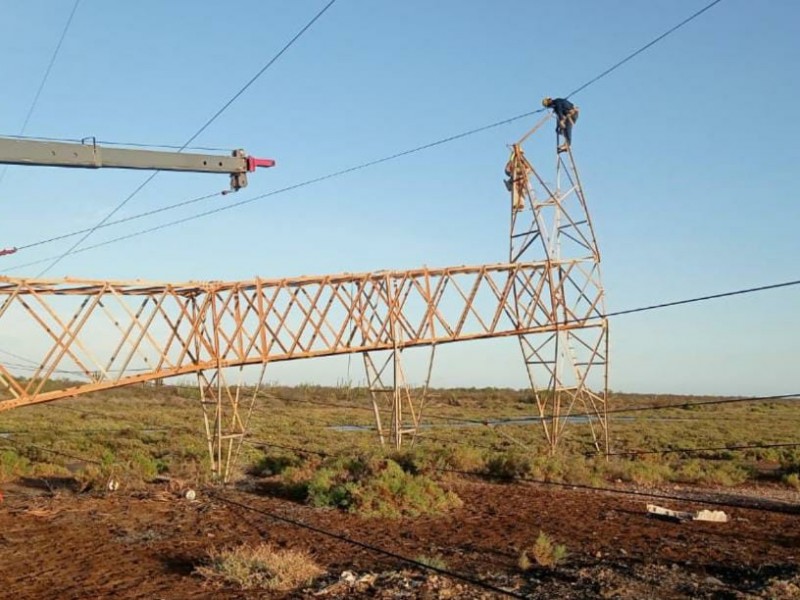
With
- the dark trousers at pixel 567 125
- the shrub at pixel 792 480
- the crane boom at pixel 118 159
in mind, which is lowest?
the shrub at pixel 792 480

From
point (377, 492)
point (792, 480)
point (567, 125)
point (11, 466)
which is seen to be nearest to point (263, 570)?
point (377, 492)

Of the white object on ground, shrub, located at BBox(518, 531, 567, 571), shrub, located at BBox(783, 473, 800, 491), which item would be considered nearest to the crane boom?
shrub, located at BBox(518, 531, 567, 571)

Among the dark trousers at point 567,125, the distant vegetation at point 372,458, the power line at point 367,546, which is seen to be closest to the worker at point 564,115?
the dark trousers at point 567,125

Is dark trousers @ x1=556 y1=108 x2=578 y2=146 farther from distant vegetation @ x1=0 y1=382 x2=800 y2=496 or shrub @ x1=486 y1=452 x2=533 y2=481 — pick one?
shrub @ x1=486 y1=452 x2=533 y2=481

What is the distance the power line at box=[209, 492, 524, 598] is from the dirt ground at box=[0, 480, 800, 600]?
11 cm

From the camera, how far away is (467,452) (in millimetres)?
25000

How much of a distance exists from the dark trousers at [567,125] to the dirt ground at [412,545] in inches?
472

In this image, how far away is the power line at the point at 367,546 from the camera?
9829 millimetres

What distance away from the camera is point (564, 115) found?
26906 millimetres

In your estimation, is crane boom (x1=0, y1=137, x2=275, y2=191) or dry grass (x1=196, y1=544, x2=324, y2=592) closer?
dry grass (x1=196, y1=544, x2=324, y2=592)

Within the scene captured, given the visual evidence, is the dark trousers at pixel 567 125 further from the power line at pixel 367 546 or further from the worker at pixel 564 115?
the power line at pixel 367 546

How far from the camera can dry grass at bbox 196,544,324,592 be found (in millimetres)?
10922

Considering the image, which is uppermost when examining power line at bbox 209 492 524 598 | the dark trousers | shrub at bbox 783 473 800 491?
the dark trousers

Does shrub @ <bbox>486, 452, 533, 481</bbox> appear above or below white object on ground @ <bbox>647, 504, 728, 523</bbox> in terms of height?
above
